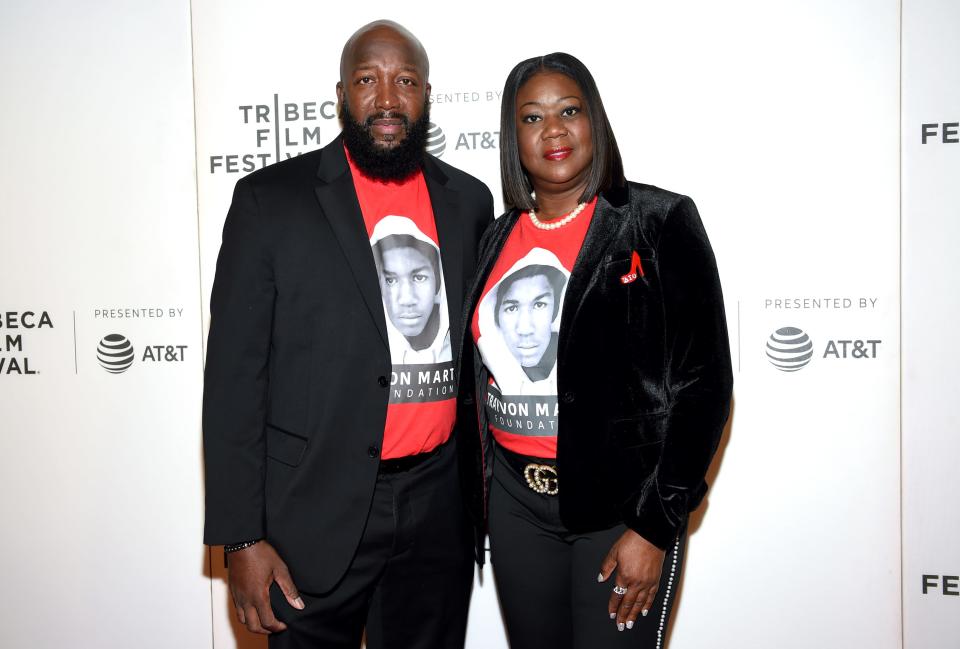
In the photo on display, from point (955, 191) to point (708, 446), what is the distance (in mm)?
1758

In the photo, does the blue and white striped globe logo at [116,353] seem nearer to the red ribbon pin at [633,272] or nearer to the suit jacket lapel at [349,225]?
the suit jacket lapel at [349,225]

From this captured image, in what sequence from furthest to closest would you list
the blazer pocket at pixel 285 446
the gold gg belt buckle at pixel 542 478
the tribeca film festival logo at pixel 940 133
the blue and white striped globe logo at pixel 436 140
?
the blue and white striped globe logo at pixel 436 140 < the tribeca film festival logo at pixel 940 133 < the blazer pocket at pixel 285 446 < the gold gg belt buckle at pixel 542 478

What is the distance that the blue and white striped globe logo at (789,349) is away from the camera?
2625 millimetres

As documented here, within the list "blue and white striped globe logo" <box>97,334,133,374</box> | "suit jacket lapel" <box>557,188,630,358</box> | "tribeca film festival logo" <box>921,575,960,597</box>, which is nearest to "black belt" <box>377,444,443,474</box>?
"suit jacket lapel" <box>557,188,630,358</box>

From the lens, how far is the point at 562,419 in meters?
1.69

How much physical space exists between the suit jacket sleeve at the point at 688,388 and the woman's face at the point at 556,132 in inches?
14.3

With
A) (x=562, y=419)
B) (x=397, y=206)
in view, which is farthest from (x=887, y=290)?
(x=397, y=206)

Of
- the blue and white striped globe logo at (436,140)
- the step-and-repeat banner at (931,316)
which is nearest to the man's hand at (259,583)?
the blue and white striped globe logo at (436,140)

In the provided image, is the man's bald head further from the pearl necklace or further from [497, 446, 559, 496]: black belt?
[497, 446, 559, 496]: black belt

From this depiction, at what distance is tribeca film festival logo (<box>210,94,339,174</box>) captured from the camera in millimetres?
2779

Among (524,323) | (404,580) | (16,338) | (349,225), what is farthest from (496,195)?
(16,338)

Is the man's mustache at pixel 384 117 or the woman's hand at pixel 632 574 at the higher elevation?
the man's mustache at pixel 384 117

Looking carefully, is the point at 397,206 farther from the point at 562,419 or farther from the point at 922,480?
the point at 922,480

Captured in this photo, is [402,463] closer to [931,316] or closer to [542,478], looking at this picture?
[542,478]
